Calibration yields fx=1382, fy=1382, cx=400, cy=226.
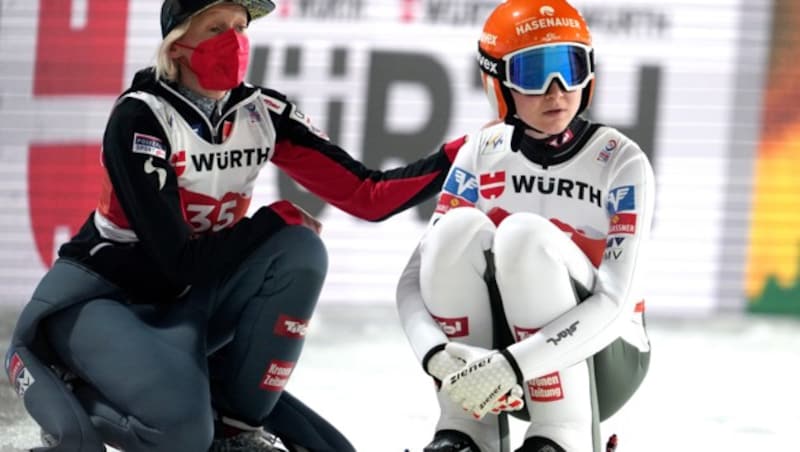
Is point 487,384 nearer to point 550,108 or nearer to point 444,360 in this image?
point 444,360

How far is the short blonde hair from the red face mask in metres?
0.03

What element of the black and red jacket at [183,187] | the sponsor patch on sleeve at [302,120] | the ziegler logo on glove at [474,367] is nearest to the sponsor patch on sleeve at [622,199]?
the ziegler logo on glove at [474,367]

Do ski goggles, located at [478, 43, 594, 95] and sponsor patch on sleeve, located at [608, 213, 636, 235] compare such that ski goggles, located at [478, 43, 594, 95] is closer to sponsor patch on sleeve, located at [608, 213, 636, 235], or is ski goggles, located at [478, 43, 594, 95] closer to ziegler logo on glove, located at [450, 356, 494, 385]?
sponsor patch on sleeve, located at [608, 213, 636, 235]

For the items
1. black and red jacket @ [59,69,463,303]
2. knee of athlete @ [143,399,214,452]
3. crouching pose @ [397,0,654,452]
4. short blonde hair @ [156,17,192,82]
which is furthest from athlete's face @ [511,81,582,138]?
knee of athlete @ [143,399,214,452]

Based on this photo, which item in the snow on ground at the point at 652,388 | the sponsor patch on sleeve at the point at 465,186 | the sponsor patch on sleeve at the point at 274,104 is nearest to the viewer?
the sponsor patch on sleeve at the point at 465,186

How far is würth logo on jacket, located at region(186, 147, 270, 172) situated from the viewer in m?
3.08

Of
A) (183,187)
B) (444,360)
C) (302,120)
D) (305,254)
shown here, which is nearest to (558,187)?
(444,360)

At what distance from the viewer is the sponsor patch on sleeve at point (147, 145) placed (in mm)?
2975

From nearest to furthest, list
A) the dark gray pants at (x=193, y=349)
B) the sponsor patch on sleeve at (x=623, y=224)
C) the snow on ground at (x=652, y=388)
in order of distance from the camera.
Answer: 1. the sponsor patch on sleeve at (x=623, y=224)
2. the dark gray pants at (x=193, y=349)
3. the snow on ground at (x=652, y=388)

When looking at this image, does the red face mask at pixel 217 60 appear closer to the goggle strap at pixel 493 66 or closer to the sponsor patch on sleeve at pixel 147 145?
the sponsor patch on sleeve at pixel 147 145

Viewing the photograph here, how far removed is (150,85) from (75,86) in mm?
3165

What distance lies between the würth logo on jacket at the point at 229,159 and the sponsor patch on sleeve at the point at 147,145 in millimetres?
99

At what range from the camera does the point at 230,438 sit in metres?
3.08

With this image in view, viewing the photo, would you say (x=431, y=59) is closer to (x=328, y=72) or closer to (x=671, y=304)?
(x=328, y=72)
